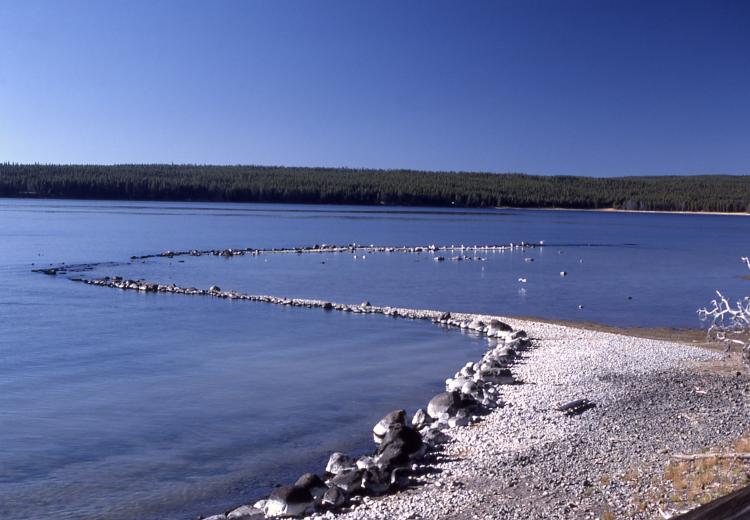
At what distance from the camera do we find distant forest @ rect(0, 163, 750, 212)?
570 ft

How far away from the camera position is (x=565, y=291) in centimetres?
3678

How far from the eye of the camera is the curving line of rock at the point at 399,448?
9594mm

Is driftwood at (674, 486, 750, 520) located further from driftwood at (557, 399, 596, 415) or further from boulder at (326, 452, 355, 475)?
driftwood at (557, 399, 596, 415)

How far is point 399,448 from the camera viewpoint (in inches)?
439

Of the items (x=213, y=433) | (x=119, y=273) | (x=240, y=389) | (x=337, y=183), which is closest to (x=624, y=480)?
(x=213, y=433)

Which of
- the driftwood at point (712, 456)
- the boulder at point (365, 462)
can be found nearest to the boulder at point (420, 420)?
the boulder at point (365, 462)

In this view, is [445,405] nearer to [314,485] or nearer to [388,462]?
[388,462]

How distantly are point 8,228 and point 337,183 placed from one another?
381 ft

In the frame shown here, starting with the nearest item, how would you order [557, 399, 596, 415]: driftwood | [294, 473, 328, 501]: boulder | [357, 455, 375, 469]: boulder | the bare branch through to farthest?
[294, 473, 328, 501]: boulder
[357, 455, 375, 469]: boulder
[557, 399, 596, 415]: driftwood
the bare branch

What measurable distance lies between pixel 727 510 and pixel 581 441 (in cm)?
886

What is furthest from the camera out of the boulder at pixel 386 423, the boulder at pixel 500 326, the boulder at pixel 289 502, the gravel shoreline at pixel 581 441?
the boulder at pixel 500 326

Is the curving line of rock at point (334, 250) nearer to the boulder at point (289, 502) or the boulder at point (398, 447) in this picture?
the boulder at point (398, 447)

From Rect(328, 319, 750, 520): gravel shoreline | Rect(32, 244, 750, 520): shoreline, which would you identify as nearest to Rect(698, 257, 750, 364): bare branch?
Rect(32, 244, 750, 520): shoreline

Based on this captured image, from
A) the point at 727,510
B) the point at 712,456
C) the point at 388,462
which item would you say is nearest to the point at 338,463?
the point at 388,462
